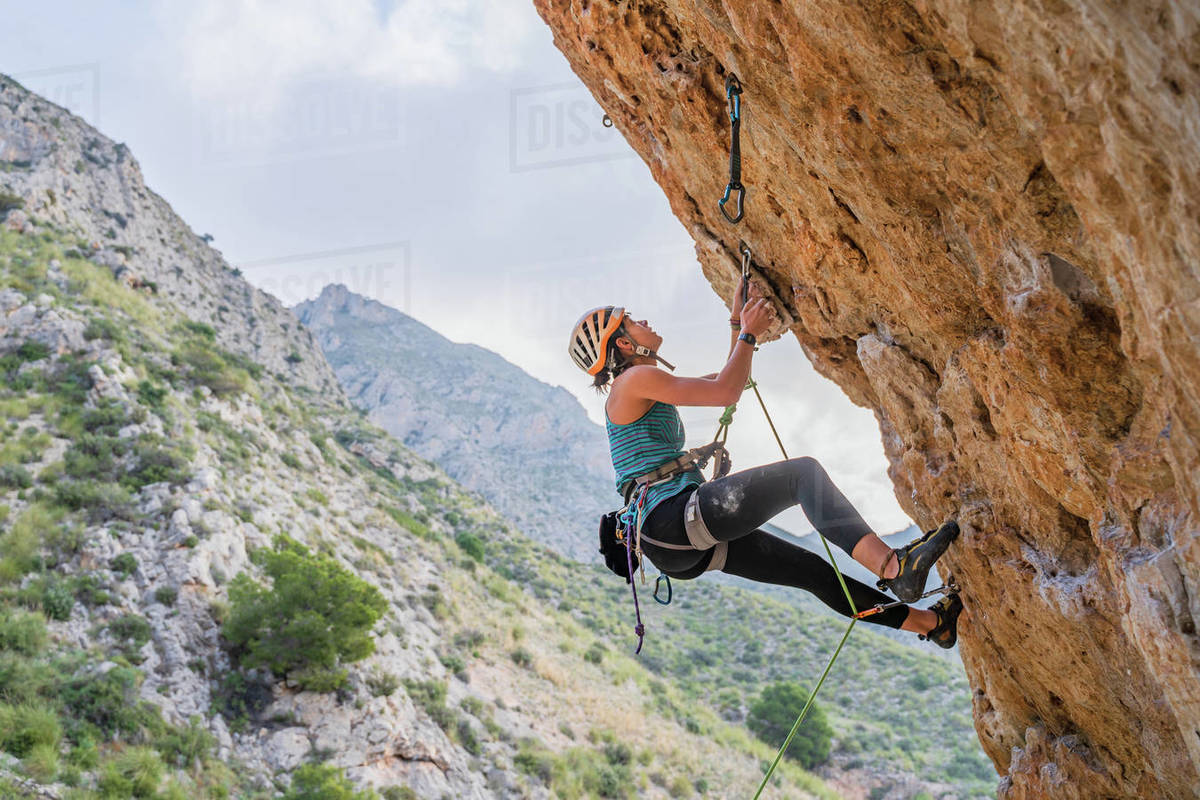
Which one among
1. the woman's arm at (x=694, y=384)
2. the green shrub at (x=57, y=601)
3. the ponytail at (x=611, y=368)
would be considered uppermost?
the ponytail at (x=611, y=368)

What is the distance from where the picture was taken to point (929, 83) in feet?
8.93

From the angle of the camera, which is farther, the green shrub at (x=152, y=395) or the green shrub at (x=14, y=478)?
the green shrub at (x=152, y=395)

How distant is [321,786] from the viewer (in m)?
12.2

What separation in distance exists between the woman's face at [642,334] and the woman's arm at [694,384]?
16.4 inches

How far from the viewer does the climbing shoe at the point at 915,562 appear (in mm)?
3654

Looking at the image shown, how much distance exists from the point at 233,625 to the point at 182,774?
382 centimetres

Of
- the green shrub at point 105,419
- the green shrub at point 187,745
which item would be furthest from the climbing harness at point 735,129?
the green shrub at point 105,419

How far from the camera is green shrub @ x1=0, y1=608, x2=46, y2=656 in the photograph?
12.1m

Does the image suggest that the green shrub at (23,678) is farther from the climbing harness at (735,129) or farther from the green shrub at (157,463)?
the climbing harness at (735,129)

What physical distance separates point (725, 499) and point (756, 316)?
1174 millimetres

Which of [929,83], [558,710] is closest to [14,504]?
[558,710]

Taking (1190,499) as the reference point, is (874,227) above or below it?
Answer: above

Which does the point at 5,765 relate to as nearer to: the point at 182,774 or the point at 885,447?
the point at 182,774

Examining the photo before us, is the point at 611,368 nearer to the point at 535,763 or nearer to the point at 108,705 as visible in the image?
the point at 108,705
